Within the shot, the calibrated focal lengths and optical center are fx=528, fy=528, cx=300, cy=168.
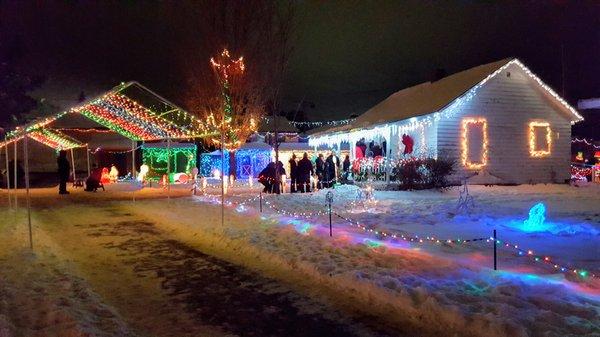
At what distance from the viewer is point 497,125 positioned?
81.2ft

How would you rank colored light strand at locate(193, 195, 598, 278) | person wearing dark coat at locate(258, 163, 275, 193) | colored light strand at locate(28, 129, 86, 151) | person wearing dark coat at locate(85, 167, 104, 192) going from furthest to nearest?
colored light strand at locate(28, 129, 86, 151) < person wearing dark coat at locate(85, 167, 104, 192) < person wearing dark coat at locate(258, 163, 275, 193) < colored light strand at locate(193, 195, 598, 278)

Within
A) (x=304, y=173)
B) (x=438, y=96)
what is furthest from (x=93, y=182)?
(x=438, y=96)

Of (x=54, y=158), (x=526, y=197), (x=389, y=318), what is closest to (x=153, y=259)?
(x=389, y=318)

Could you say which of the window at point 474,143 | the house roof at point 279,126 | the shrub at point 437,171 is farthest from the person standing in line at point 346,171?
the house roof at point 279,126

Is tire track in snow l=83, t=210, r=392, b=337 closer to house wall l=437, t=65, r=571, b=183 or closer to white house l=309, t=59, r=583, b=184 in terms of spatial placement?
Result: white house l=309, t=59, r=583, b=184

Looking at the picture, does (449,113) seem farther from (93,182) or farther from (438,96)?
(93,182)

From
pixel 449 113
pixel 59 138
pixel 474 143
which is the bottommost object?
pixel 474 143

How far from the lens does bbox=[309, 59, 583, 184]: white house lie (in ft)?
78.5

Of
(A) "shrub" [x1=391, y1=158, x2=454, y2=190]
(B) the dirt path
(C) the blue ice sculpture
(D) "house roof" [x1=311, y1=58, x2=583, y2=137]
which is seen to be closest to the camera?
(B) the dirt path

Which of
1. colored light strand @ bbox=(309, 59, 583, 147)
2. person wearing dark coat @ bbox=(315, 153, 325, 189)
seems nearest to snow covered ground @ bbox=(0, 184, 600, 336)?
person wearing dark coat @ bbox=(315, 153, 325, 189)

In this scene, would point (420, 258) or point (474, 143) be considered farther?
point (474, 143)

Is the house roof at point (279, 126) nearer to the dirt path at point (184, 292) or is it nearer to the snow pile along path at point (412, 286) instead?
the dirt path at point (184, 292)

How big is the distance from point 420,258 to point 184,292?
3.68 metres

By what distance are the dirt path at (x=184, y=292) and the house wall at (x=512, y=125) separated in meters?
17.3
